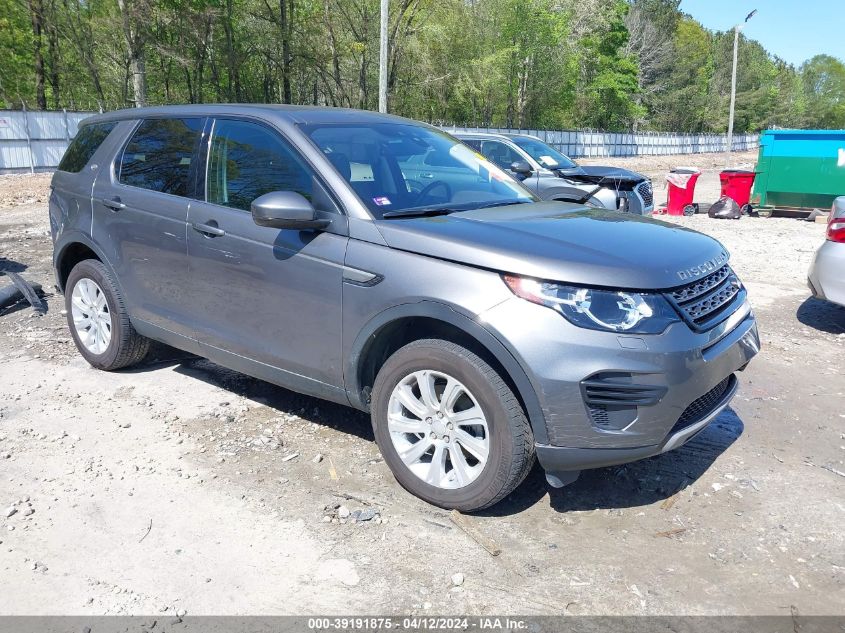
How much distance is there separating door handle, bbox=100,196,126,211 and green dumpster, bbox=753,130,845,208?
14.5 m

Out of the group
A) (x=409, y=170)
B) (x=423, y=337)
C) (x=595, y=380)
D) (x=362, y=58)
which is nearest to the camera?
(x=595, y=380)

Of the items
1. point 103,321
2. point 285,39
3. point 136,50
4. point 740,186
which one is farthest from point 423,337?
point 285,39

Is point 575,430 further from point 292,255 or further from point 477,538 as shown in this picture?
point 292,255

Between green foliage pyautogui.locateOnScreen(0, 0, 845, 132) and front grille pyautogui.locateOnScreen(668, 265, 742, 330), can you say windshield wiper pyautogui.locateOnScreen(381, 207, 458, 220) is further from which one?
green foliage pyautogui.locateOnScreen(0, 0, 845, 132)

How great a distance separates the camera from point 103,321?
5.23 m

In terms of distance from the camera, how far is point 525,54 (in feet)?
173

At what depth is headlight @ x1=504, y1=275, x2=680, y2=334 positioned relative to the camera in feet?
10.0

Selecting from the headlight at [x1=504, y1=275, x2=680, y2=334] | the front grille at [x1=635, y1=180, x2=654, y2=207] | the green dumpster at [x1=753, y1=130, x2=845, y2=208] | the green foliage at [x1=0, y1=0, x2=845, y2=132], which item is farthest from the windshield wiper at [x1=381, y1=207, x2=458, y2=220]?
the green foliage at [x1=0, y1=0, x2=845, y2=132]

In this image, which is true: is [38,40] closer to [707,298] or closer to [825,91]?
[707,298]

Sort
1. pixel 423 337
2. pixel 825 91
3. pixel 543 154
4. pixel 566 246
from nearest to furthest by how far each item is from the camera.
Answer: pixel 566 246
pixel 423 337
pixel 543 154
pixel 825 91

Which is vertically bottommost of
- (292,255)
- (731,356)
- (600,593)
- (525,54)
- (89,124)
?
(600,593)

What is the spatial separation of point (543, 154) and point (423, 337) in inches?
396

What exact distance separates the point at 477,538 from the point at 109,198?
3412 mm

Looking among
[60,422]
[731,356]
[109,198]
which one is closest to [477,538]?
[731,356]
